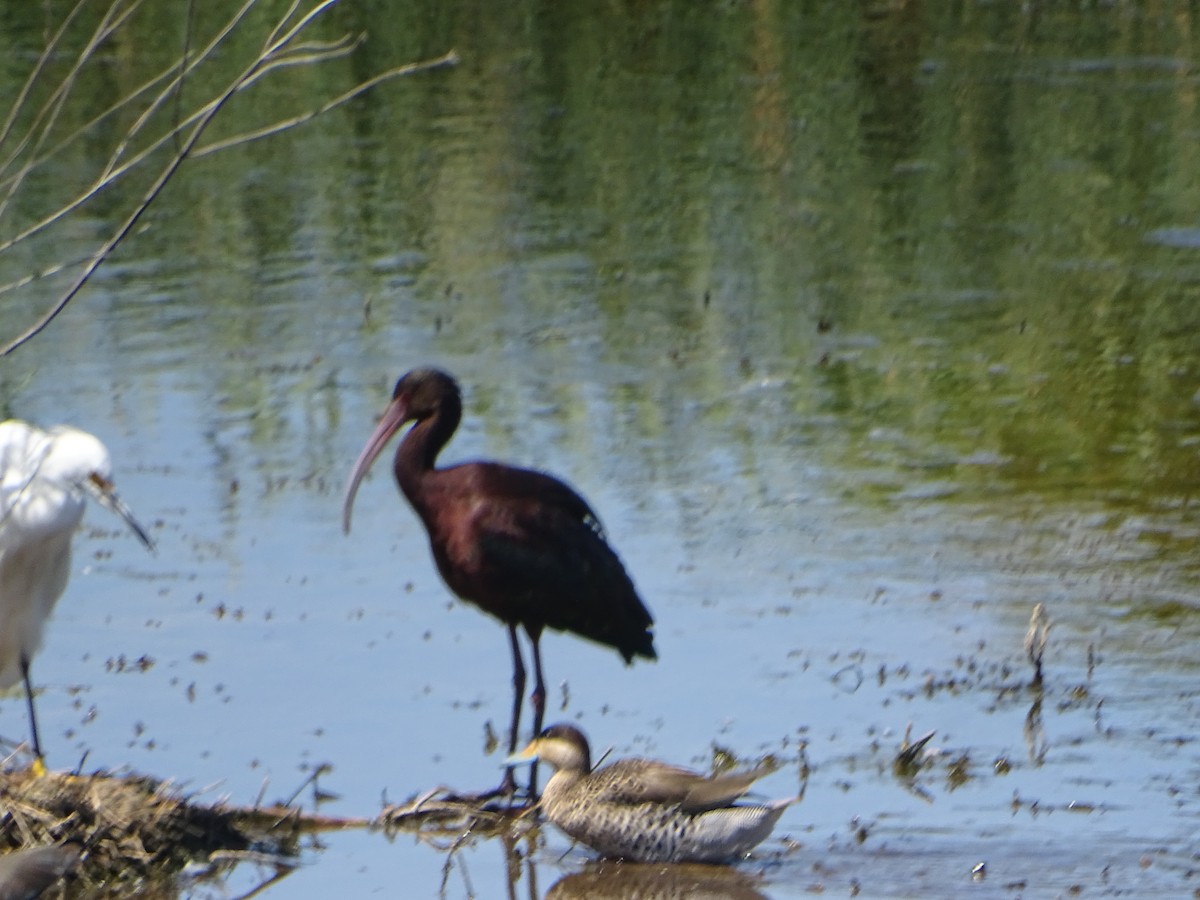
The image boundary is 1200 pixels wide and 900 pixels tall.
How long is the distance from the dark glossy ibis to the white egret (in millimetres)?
898

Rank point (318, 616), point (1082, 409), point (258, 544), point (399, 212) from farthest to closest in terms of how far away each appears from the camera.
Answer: point (399, 212)
point (1082, 409)
point (258, 544)
point (318, 616)

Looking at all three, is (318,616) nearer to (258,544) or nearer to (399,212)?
(258,544)

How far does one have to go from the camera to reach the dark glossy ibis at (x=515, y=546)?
7.01m

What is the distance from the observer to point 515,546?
6984 millimetres

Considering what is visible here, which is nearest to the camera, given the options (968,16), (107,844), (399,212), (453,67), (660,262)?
(107,844)

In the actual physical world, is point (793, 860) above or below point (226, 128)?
below

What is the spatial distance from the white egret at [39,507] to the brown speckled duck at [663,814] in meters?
1.43

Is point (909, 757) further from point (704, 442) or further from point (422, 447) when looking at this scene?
point (704, 442)

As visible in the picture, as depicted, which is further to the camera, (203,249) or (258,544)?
(203,249)

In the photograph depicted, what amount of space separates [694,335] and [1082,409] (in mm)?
2456

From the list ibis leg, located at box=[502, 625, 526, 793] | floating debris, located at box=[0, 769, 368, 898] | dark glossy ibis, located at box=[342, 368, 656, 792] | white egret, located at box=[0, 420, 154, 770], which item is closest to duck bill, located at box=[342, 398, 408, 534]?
dark glossy ibis, located at box=[342, 368, 656, 792]

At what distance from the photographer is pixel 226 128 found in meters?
19.6

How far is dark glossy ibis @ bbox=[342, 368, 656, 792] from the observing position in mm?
7012

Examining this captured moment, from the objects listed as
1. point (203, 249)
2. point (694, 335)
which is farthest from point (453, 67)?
point (694, 335)
